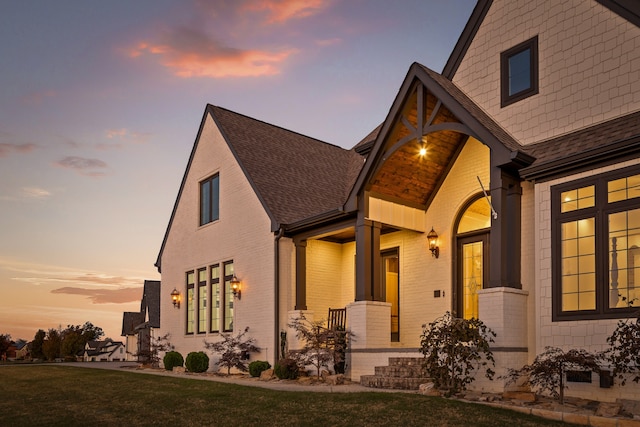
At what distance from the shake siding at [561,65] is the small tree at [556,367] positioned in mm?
4142

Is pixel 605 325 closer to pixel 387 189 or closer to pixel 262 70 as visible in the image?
pixel 387 189

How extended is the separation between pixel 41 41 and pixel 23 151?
14.7 feet

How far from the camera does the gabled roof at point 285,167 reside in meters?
18.3

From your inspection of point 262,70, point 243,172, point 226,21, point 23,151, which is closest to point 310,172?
point 243,172

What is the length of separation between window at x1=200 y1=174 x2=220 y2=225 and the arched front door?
349 inches

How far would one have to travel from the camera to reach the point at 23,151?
65.9ft

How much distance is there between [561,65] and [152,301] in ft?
116

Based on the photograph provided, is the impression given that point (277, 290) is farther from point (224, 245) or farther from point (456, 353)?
point (456, 353)

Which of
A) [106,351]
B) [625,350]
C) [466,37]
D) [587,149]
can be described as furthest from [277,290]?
[106,351]

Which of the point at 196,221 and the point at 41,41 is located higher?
the point at 41,41

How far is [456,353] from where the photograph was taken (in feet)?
35.0

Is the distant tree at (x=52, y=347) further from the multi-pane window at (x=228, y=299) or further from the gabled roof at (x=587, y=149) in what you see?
the gabled roof at (x=587, y=149)

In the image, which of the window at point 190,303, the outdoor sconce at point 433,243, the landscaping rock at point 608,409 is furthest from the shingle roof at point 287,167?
the landscaping rock at point 608,409

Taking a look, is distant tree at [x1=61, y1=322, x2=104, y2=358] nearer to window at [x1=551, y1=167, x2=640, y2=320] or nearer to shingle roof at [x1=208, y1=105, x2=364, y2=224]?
shingle roof at [x1=208, y1=105, x2=364, y2=224]
